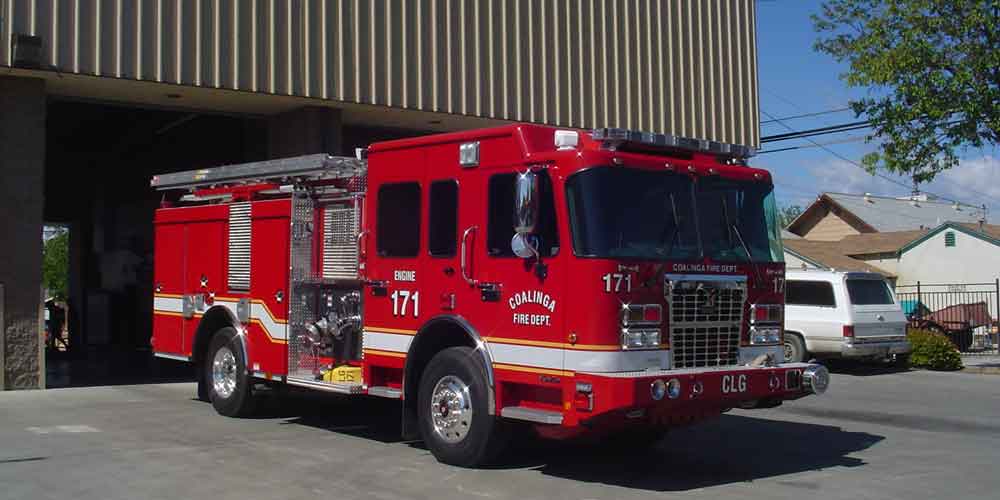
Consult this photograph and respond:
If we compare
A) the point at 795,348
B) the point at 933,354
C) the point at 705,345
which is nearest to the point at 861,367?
the point at 933,354

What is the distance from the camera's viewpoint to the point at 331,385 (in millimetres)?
10648

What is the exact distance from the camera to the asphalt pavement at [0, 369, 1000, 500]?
8258 mm

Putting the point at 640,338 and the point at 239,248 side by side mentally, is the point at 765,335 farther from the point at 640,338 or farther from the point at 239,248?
the point at 239,248

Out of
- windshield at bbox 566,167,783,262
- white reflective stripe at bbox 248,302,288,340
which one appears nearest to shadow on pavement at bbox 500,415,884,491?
windshield at bbox 566,167,783,262

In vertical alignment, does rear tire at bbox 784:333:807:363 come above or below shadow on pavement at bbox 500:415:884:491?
above

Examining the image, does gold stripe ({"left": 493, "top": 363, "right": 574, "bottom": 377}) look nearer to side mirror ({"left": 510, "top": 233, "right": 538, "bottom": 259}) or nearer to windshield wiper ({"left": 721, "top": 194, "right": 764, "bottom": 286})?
side mirror ({"left": 510, "top": 233, "right": 538, "bottom": 259})

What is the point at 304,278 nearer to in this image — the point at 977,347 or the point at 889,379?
the point at 889,379

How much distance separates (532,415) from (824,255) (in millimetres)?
31924

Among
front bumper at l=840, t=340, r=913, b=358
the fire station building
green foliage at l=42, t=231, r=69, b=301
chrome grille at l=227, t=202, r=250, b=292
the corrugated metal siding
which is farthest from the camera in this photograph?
green foliage at l=42, t=231, r=69, b=301

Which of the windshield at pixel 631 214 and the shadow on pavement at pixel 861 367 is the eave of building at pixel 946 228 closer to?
the shadow on pavement at pixel 861 367

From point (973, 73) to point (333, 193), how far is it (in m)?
13.4

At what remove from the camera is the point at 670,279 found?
852 centimetres

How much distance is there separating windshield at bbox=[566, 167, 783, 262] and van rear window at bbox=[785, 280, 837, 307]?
406 inches

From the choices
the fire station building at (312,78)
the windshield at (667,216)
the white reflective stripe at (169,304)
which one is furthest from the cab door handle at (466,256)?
the fire station building at (312,78)
